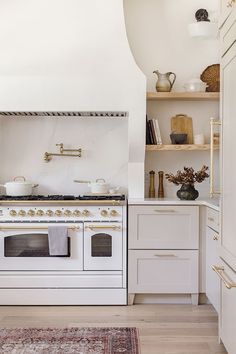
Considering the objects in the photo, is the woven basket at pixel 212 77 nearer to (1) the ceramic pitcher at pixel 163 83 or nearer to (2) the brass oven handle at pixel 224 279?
(1) the ceramic pitcher at pixel 163 83

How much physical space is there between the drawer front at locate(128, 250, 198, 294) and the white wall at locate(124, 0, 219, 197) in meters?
0.84

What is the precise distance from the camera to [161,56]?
4.43 metres

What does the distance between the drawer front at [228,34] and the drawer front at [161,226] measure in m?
1.58

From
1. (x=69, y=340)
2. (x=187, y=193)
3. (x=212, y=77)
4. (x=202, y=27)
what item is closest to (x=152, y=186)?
(x=187, y=193)

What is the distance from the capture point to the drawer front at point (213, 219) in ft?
10.9

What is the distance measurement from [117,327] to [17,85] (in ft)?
7.46

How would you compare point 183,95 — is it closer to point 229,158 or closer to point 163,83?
point 163,83

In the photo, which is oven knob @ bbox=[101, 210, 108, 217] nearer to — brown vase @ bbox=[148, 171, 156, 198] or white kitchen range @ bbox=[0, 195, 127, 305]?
white kitchen range @ bbox=[0, 195, 127, 305]

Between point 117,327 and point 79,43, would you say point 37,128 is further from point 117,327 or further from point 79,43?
point 117,327

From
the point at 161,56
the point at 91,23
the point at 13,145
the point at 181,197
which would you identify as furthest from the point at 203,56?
the point at 13,145

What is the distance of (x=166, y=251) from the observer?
150 inches

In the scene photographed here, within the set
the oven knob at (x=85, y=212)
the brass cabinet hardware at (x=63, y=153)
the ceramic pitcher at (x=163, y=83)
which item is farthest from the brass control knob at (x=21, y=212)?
the ceramic pitcher at (x=163, y=83)

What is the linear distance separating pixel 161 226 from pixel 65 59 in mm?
1740

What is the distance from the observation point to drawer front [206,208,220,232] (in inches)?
131
